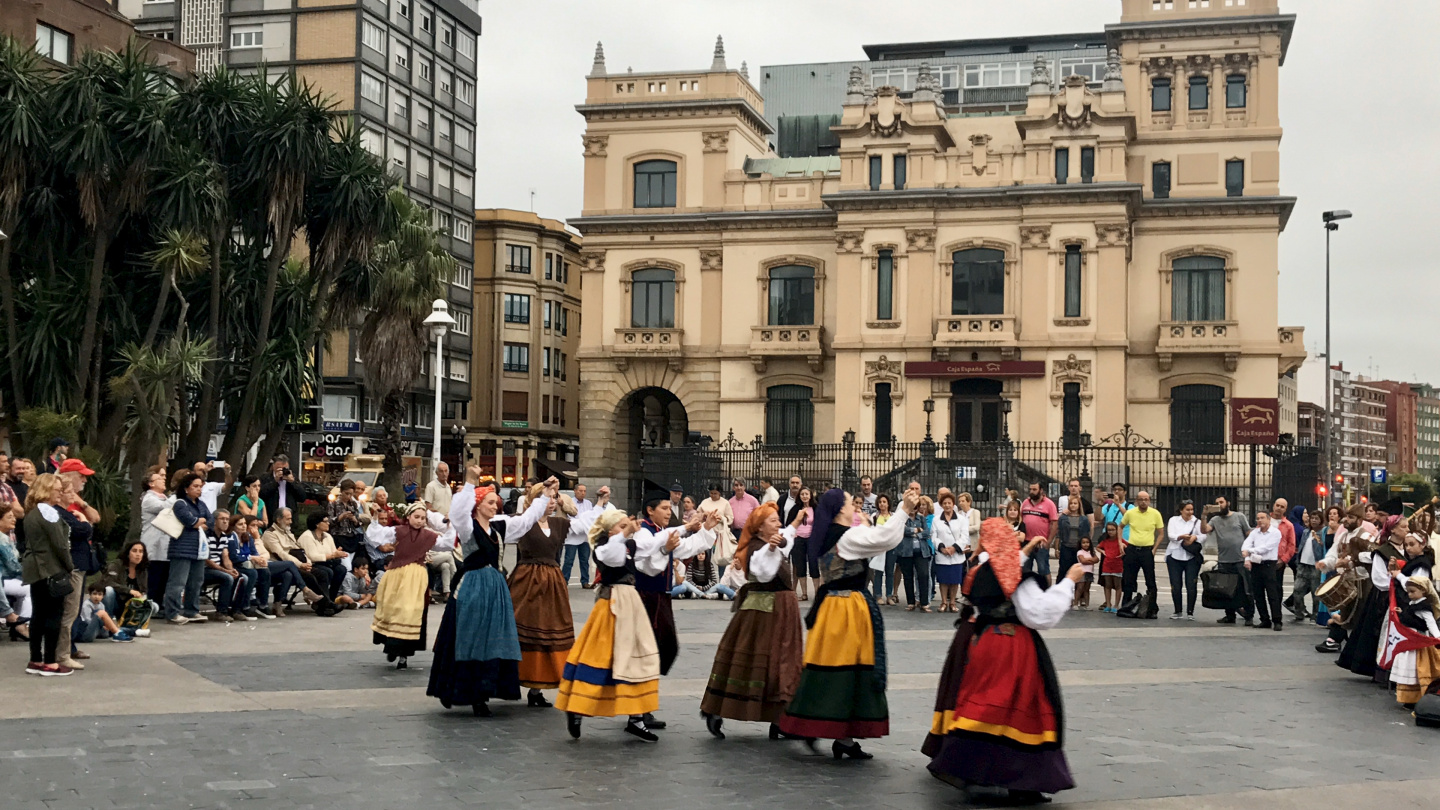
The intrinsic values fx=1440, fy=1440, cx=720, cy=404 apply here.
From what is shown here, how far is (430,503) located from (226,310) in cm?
911

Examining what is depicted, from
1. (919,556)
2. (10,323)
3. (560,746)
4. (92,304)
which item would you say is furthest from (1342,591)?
(10,323)

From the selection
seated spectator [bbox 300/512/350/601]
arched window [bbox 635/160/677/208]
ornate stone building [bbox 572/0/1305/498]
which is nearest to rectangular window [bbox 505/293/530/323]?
ornate stone building [bbox 572/0/1305/498]

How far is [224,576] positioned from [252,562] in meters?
0.60

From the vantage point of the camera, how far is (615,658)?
A: 10.3 m

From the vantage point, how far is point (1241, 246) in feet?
155

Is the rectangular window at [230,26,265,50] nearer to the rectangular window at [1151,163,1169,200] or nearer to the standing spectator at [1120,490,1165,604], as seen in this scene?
the rectangular window at [1151,163,1169,200]

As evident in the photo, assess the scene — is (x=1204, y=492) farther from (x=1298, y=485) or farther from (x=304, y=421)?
(x=304, y=421)

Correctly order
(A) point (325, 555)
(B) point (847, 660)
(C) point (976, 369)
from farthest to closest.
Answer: (C) point (976, 369), (A) point (325, 555), (B) point (847, 660)

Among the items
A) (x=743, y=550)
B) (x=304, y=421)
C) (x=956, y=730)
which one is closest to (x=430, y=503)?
(x=304, y=421)

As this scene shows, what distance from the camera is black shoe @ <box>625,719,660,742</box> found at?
10.4 meters

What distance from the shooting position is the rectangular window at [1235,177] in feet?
156

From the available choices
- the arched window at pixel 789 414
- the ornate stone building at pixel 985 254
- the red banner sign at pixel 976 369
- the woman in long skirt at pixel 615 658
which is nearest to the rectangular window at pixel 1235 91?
the ornate stone building at pixel 985 254

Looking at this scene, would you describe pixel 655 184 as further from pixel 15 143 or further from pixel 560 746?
pixel 560 746

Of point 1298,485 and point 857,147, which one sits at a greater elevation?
point 857,147
